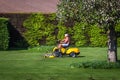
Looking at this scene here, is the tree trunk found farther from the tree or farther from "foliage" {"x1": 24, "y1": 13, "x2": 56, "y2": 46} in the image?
"foliage" {"x1": 24, "y1": 13, "x2": 56, "y2": 46}

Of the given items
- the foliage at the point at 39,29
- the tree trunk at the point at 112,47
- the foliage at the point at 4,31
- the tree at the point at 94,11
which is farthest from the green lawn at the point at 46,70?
the foliage at the point at 39,29

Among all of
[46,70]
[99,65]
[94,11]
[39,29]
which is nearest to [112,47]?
[99,65]

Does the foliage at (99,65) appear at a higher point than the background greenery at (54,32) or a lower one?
lower

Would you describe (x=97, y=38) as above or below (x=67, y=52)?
above

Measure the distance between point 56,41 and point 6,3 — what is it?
12677 mm

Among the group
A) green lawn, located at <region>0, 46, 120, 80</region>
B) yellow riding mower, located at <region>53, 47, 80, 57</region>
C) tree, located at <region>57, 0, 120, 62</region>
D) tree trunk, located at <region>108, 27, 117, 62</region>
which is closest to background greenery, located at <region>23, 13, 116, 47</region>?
yellow riding mower, located at <region>53, 47, 80, 57</region>

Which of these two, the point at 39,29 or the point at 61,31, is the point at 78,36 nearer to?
the point at 61,31

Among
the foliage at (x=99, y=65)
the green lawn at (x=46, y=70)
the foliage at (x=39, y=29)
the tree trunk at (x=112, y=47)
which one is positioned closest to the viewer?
the green lawn at (x=46, y=70)

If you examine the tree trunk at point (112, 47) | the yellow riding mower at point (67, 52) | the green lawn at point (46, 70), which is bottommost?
the green lawn at point (46, 70)

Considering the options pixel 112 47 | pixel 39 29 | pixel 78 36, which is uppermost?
pixel 39 29

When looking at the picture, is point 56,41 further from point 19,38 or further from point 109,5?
point 109,5

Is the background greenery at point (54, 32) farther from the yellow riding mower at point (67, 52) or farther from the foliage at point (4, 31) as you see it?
the yellow riding mower at point (67, 52)

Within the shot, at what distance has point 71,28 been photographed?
27.8 m

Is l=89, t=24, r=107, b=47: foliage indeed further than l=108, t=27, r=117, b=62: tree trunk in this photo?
Yes
